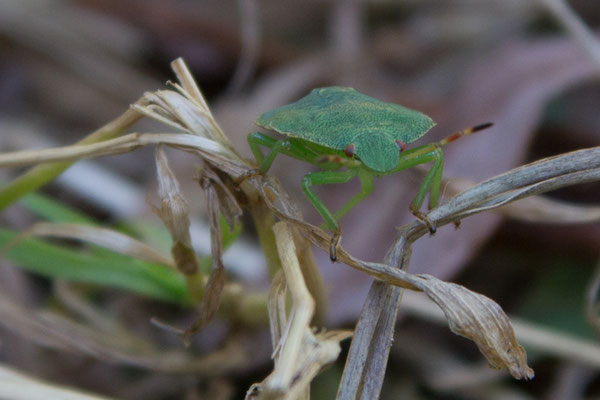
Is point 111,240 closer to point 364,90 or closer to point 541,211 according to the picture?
point 541,211

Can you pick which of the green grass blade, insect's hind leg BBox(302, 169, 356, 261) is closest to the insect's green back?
insect's hind leg BBox(302, 169, 356, 261)

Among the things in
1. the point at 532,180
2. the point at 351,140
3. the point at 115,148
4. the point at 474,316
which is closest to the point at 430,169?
the point at 351,140

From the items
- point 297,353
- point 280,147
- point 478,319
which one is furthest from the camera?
point 280,147

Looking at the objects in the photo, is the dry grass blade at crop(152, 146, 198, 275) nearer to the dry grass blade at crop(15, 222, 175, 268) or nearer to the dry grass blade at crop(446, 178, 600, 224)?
the dry grass blade at crop(15, 222, 175, 268)

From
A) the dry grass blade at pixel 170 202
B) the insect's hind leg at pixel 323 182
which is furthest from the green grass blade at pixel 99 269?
the insect's hind leg at pixel 323 182

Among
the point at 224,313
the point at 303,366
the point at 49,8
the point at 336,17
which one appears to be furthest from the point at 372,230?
the point at 49,8

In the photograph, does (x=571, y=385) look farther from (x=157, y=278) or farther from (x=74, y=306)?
(x=74, y=306)
